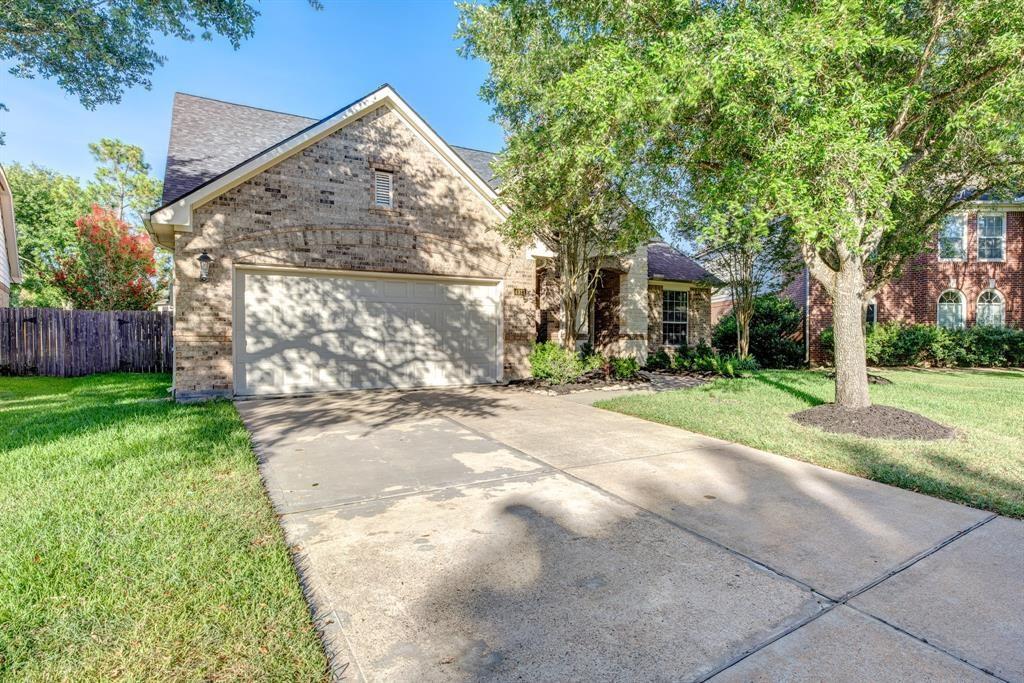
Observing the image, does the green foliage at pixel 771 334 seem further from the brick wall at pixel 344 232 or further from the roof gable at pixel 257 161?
the roof gable at pixel 257 161

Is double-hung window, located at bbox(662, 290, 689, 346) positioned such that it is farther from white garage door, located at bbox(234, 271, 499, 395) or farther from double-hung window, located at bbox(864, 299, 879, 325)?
white garage door, located at bbox(234, 271, 499, 395)

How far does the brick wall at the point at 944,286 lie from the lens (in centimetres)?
1664

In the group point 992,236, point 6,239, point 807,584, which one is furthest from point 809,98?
point 6,239

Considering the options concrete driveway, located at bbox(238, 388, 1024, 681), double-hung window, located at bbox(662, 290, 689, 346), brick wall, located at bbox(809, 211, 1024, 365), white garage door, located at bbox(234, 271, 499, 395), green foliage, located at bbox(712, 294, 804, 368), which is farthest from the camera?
brick wall, located at bbox(809, 211, 1024, 365)

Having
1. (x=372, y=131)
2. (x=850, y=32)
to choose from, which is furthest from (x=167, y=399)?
(x=850, y=32)

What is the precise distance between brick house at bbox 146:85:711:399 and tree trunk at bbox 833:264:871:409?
6.06m

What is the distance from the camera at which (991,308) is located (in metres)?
16.9

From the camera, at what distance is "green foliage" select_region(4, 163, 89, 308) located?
23422mm

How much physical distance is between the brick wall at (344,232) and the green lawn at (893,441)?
4.08 m

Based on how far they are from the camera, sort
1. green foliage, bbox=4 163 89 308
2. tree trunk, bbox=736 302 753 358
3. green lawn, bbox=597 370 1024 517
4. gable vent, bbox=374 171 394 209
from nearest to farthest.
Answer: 1. green lawn, bbox=597 370 1024 517
2. gable vent, bbox=374 171 394 209
3. tree trunk, bbox=736 302 753 358
4. green foliage, bbox=4 163 89 308

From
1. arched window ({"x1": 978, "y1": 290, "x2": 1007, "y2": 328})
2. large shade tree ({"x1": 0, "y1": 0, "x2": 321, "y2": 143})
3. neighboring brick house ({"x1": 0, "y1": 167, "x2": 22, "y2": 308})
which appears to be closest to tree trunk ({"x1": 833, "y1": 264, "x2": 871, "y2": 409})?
large shade tree ({"x1": 0, "y1": 0, "x2": 321, "y2": 143})

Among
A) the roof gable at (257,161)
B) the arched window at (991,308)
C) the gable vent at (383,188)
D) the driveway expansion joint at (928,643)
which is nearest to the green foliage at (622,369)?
the roof gable at (257,161)

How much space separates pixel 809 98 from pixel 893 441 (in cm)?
385

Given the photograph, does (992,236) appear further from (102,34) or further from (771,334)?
(102,34)
